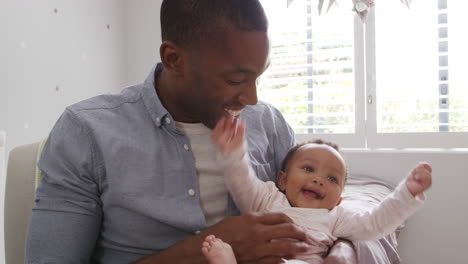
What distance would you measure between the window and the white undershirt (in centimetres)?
151

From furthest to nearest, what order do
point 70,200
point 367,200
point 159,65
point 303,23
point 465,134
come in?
point 303,23, point 465,134, point 367,200, point 159,65, point 70,200

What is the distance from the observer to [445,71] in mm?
2205

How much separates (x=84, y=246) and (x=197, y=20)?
537 millimetres

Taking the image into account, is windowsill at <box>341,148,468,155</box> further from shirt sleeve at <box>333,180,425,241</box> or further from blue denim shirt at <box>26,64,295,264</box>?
blue denim shirt at <box>26,64,295,264</box>

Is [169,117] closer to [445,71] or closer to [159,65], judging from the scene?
[159,65]

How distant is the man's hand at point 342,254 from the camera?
2.92 ft

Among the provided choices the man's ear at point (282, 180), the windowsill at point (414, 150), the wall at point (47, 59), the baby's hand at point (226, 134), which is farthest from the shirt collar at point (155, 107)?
the windowsill at point (414, 150)

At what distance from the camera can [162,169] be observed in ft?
3.07

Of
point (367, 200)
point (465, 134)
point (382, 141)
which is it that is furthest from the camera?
point (382, 141)

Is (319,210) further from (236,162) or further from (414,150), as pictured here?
(414,150)

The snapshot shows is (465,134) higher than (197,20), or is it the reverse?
(197,20)

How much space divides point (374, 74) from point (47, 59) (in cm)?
175

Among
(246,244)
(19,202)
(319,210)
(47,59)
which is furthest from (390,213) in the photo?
(47,59)

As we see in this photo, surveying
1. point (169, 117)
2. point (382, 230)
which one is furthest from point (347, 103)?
point (169, 117)
